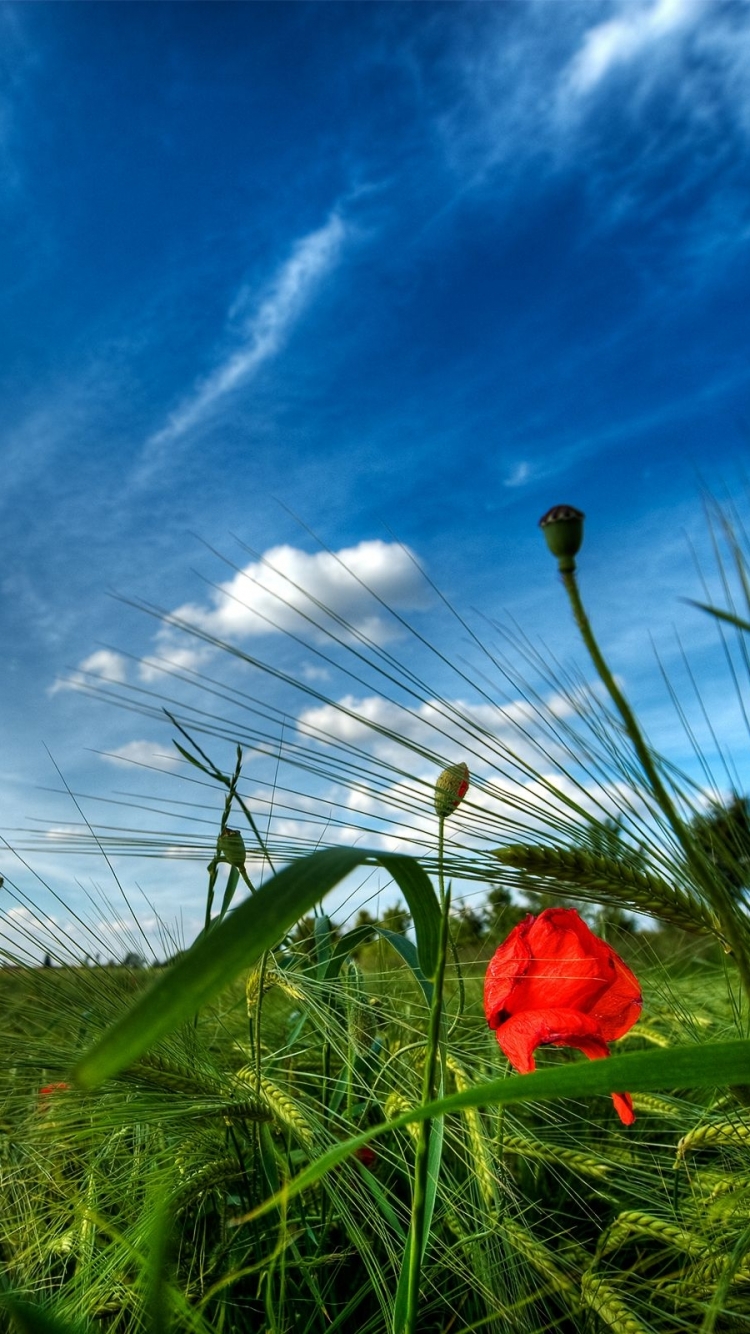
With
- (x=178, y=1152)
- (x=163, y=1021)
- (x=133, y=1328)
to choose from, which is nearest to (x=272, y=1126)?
(x=178, y=1152)

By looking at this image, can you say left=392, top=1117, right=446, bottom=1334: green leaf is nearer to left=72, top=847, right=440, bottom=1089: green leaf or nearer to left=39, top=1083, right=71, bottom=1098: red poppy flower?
left=72, top=847, right=440, bottom=1089: green leaf

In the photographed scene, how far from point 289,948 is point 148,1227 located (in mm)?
334

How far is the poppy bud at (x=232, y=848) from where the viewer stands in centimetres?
64

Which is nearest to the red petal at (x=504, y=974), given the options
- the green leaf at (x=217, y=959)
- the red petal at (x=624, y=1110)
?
the red petal at (x=624, y=1110)

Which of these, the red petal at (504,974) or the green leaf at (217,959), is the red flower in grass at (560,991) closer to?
the red petal at (504,974)

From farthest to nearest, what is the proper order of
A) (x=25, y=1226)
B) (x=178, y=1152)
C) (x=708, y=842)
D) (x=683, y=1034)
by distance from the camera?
(x=683, y=1034), (x=25, y=1226), (x=178, y=1152), (x=708, y=842)

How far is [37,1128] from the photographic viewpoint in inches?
35.2

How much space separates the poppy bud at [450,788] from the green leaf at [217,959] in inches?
6.5

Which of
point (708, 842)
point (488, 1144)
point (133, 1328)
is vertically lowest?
point (133, 1328)

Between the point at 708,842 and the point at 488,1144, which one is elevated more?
the point at 708,842

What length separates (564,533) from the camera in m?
0.39

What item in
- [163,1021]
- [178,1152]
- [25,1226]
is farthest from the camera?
[25,1226]

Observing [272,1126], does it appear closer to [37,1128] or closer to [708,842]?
[37,1128]

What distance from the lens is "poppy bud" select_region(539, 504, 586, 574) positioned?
0.39 metres
